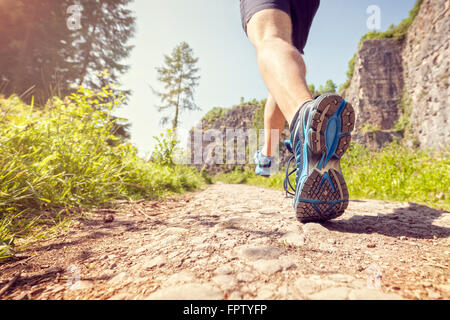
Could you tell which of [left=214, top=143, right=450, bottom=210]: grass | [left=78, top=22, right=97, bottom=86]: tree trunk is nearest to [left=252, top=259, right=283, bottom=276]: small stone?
[left=214, top=143, right=450, bottom=210]: grass

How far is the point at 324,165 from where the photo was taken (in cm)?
96

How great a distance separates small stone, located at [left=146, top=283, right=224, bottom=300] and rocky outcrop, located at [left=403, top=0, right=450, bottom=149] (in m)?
13.5

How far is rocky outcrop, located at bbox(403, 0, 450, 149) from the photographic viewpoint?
33.4ft

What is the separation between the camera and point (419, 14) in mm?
12766

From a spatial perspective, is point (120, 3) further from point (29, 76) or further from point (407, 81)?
point (407, 81)

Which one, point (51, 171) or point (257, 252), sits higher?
point (51, 171)

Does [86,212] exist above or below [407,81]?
below

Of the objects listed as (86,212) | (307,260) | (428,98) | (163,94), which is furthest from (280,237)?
(163,94)

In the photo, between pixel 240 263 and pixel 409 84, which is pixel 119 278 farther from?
pixel 409 84

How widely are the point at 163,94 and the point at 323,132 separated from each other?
1723 centimetres

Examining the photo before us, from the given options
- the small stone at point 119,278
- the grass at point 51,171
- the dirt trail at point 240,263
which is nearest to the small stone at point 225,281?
the dirt trail at point 240,263

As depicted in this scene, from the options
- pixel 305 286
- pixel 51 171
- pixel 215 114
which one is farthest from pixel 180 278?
pixel 215 114

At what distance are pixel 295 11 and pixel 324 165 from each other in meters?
1.16

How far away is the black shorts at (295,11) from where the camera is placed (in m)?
1.21
